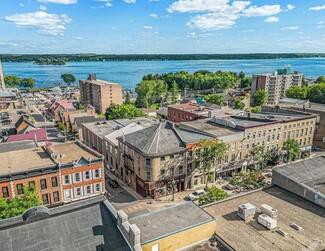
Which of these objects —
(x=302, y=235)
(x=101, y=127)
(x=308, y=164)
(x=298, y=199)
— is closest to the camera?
(x=302, y=235)

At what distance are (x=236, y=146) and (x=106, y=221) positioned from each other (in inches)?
1634

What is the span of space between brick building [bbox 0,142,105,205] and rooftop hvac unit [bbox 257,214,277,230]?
91.1 feet

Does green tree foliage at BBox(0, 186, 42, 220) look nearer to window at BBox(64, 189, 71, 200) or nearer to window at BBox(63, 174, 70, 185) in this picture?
window at BBox(63, 174, 70, 185)

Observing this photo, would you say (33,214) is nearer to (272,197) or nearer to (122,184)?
(272,197)

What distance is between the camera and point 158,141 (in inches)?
1949

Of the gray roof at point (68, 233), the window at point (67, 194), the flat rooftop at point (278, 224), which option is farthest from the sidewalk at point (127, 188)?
the gray roof at point (68, 233)

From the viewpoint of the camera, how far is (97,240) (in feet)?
67.1

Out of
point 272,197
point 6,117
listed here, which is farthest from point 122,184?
point 6,117

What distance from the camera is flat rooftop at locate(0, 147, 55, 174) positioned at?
41625mm

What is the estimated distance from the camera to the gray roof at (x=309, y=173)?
33406 mm

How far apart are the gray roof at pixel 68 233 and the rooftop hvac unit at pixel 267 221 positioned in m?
13.7

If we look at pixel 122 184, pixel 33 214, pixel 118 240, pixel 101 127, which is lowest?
pixel 122 184

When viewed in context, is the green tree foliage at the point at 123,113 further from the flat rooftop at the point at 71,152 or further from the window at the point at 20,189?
the window at the point at 20,189

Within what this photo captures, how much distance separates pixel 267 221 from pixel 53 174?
103 ft
